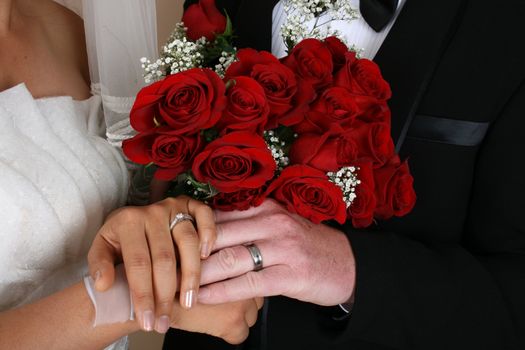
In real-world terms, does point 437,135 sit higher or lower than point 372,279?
higher

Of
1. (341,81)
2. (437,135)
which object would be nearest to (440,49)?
(437,135)

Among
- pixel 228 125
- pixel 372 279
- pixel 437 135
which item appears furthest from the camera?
pixel 437 135

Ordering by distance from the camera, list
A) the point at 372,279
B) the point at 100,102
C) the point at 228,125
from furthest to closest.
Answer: the point at 100,102 → the point at 372,279 → the point at 228,125

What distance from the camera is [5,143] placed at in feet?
2.92

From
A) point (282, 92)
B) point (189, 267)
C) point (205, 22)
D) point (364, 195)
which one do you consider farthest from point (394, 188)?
point (205, 22)

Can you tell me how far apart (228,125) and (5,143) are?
1.59ft

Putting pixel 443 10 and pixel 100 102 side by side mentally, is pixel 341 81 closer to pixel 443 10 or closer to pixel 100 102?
pixel 443 10

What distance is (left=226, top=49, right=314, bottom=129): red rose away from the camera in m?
0.72

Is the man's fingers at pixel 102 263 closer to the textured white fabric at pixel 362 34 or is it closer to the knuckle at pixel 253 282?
the knuckle at pixel 253 282

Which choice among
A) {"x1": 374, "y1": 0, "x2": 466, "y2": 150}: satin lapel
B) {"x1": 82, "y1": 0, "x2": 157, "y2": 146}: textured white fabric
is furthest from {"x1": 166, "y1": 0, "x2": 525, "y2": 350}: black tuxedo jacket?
{"x1": 82, "y1": 0, "x2": 157, "y2": 146}: textured white fabric

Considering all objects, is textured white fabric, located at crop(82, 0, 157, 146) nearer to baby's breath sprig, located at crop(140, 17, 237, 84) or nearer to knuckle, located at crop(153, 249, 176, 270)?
baby's breath sprig, located at crop(140, 17, 237, 84)

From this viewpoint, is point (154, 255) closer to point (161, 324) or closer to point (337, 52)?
point (161, 324)

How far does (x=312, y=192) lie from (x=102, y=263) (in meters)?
0.36

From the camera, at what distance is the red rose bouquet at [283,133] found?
2.25ft
